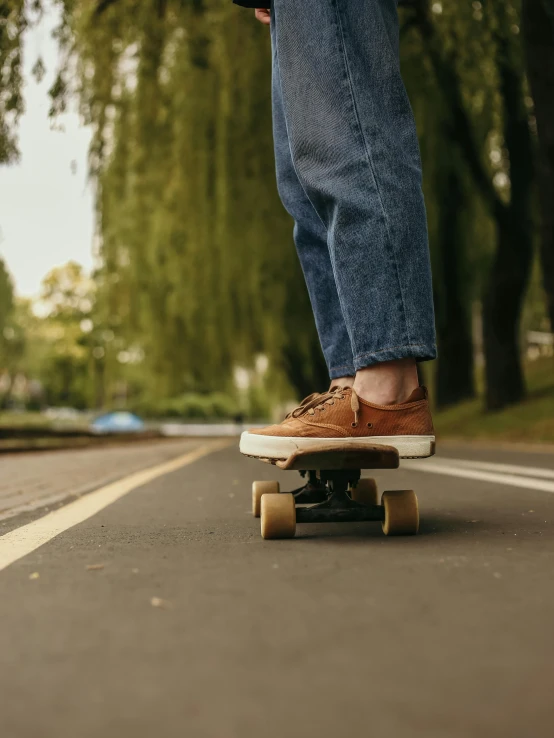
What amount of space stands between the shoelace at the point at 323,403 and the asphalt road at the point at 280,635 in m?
0.32

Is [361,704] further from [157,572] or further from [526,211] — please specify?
[526,211]

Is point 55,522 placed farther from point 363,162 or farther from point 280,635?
point 280,635

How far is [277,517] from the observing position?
2.25 metres

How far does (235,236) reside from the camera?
13281 mm

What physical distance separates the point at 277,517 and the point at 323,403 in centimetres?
35

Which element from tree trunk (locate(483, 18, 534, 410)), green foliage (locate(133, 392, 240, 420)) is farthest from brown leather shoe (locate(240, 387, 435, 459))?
green foliage (locate(133, 392, 240, 420))

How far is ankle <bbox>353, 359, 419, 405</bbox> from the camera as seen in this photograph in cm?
244

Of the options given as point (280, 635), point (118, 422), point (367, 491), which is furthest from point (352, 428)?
point (118, 422)

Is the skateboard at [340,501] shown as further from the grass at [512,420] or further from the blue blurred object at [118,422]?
the blue blurred object at [118,422]

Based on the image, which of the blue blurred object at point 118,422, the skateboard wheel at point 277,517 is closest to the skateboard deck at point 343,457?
the skateboard wheel at point 277,517

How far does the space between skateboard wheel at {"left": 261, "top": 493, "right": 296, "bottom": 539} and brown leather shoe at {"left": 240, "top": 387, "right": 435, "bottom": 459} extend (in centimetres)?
15

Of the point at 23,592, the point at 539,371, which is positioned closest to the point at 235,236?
the point at 539,371

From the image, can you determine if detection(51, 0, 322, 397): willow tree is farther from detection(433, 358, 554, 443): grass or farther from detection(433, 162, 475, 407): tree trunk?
detection(433, 358, 554, 443): grass

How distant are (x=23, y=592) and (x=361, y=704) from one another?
0.80 meters
